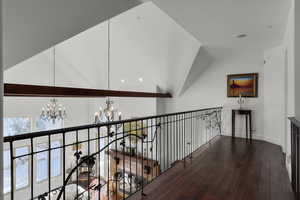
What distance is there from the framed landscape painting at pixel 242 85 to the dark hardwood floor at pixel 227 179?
6.24 feet

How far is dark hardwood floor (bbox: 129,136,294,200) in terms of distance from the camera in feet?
7.26

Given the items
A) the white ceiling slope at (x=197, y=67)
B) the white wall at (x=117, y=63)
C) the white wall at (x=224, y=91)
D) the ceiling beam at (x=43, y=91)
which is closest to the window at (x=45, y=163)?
the white wall at (x=117, y=63)

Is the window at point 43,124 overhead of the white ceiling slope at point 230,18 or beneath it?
beneath

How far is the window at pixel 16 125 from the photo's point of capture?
20.9ft

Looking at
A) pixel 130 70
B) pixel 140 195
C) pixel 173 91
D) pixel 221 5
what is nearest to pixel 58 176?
pixel 130 70

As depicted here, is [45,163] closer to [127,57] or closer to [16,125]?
[16,125]

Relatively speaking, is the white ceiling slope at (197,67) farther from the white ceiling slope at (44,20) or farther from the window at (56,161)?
the window at (56,161)

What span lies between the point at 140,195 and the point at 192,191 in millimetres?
700

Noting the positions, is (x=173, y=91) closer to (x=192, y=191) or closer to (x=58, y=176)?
(x=192, y=191)

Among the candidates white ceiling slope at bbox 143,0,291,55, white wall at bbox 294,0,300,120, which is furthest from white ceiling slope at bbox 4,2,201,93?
white wall at bbox 294,0,300,120

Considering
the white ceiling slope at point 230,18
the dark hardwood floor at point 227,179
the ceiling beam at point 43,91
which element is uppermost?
the white ceiling slope at point 230,18

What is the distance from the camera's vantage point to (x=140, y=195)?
7.11 feet

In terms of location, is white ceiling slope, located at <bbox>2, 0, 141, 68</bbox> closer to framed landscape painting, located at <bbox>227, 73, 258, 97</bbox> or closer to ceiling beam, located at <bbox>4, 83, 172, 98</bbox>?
ceiling beam, located at <bbox>4, 83, 172, 98</bbox>

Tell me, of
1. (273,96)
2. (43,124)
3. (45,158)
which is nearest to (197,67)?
(273,96)
